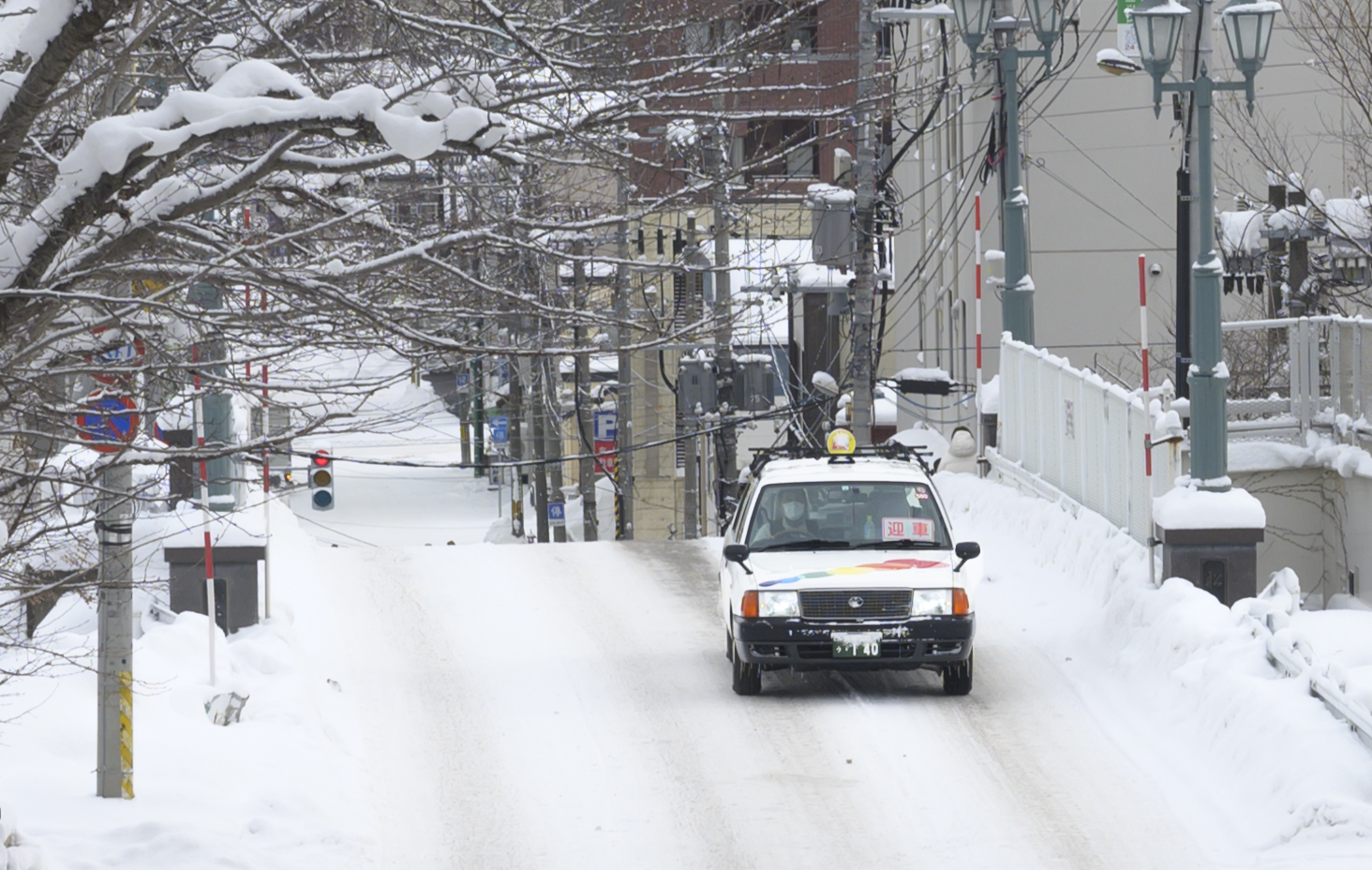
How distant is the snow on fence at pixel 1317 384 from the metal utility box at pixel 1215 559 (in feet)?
16.7

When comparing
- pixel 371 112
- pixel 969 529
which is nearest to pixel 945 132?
pixel 969 529

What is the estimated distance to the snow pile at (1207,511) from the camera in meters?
14.5

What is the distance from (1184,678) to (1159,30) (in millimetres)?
5818

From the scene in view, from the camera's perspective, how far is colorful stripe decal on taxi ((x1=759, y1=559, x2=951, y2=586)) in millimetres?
13141

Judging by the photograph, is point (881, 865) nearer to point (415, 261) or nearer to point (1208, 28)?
point (415, 261)

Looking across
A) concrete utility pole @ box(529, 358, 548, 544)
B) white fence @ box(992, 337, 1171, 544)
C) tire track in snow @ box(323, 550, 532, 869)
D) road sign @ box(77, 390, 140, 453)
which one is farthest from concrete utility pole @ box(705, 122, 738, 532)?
road sign @ box(77, 390, 140, 453)

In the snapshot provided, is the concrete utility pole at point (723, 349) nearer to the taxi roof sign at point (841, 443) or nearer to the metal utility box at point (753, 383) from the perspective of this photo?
the metal utility box at point (753, 383)

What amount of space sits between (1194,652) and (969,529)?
24.0ft

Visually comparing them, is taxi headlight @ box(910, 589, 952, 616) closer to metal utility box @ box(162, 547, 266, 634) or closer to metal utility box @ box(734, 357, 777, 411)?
metal utility box @ box(162, 547, 266, 634)

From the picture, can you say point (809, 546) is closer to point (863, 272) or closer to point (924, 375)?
point (863, 272)

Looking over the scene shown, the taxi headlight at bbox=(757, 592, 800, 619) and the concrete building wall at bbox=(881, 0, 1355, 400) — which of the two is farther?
the concrete building wall at bbox=(881, 0, 1355, 400)

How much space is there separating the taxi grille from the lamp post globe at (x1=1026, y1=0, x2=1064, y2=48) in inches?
377

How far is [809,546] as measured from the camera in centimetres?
1373

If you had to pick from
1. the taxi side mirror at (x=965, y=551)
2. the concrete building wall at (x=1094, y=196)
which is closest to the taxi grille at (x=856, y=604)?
the taxi side mirror at (x=965, y=551)
